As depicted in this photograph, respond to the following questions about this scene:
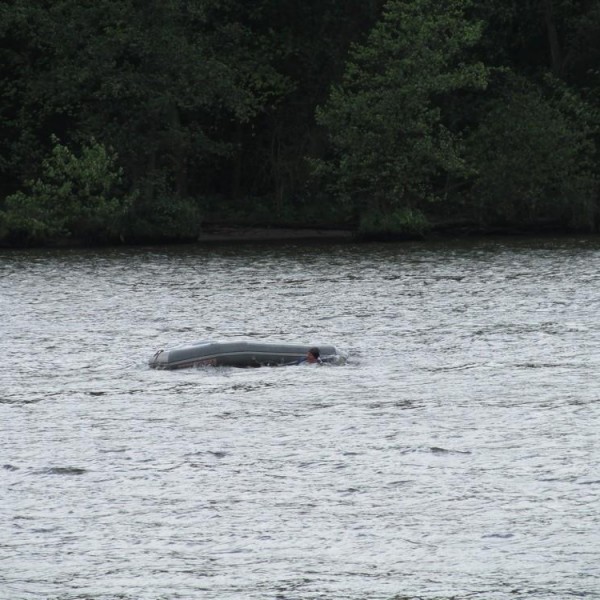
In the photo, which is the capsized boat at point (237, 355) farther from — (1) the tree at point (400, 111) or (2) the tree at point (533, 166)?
(2) the tree at point (533, 166)

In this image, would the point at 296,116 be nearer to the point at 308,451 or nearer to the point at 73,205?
the point at 73,205

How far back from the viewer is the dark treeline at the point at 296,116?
63.7 m

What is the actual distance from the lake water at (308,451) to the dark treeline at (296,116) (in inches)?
837

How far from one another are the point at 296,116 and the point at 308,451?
48815 millimetres

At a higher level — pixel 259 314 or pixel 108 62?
pixel 108 62

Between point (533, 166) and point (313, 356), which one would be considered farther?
point (533, 166)

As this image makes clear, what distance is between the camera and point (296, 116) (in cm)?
7094

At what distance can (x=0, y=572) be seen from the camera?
685 inches

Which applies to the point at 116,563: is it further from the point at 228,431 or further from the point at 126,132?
the point at 126,132

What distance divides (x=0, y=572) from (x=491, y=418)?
10.5 m

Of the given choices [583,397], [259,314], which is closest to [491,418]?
[583,397]

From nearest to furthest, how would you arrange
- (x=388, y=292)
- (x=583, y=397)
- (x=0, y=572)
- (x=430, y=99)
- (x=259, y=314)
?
1. (x=0, y=572)
2. (x=583, y=397)
3. (x=259, y=314)
4. (x=388, y=292)
5. (x=430, y=99)

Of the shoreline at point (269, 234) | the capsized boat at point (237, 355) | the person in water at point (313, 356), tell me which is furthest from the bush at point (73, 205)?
the person in water at point (313, 356)

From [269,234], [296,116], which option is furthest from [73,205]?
[296,116]
